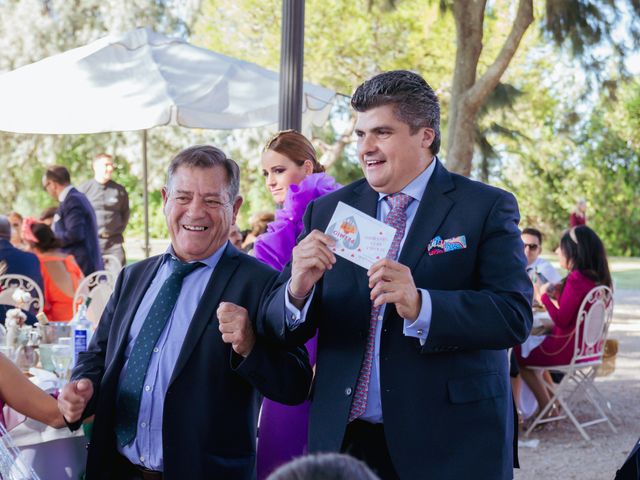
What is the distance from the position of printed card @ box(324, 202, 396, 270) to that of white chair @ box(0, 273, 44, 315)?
14.7ft

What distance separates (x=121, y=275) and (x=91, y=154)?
1053 inches

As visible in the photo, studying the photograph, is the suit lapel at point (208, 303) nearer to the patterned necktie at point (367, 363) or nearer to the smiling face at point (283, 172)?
the patterned necktie at point (367, 363)

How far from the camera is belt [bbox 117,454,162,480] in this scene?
2.62m

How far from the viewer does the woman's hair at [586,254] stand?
731 centimetres

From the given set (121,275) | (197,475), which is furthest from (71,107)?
(197,475)

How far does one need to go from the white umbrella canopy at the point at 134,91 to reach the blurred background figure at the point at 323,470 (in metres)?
6.27

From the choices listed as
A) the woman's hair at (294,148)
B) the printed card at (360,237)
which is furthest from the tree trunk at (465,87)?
the printed card at (360,237)

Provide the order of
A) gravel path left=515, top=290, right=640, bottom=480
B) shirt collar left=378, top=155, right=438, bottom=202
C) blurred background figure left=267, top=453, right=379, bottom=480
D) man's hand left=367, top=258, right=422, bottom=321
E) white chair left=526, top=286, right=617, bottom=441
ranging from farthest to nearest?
1. white chair left=526, top=286, right=617, bottom=441
2. gravel path left=515, top=290, right=640, bottom=480
3. shirt collar left=378, top=155, right=438, bottom=202
4. man's hand left=367, top=258, right=422, bottom=321
5. blurred background figure left=267, top=453, right=379, bottom=480

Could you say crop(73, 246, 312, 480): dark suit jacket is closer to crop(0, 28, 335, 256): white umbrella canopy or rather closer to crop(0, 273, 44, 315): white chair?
crop(0, 273, 44, 315): white chair

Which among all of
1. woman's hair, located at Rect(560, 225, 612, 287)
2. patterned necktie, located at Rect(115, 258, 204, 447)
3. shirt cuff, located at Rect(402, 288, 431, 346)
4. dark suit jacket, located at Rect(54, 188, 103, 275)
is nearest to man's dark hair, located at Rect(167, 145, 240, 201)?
patterned necktie, located at Rect(115, 258, 204, 447)

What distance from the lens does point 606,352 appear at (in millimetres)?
8078

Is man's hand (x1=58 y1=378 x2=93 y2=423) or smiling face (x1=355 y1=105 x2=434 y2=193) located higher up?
smiling face (x1=355 y1=105 x2=434 y2=193)

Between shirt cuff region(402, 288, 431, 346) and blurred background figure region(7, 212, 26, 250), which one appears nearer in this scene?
shirt cuff region(402, 288, 431, 346)

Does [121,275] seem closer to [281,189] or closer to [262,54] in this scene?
[281,189]
